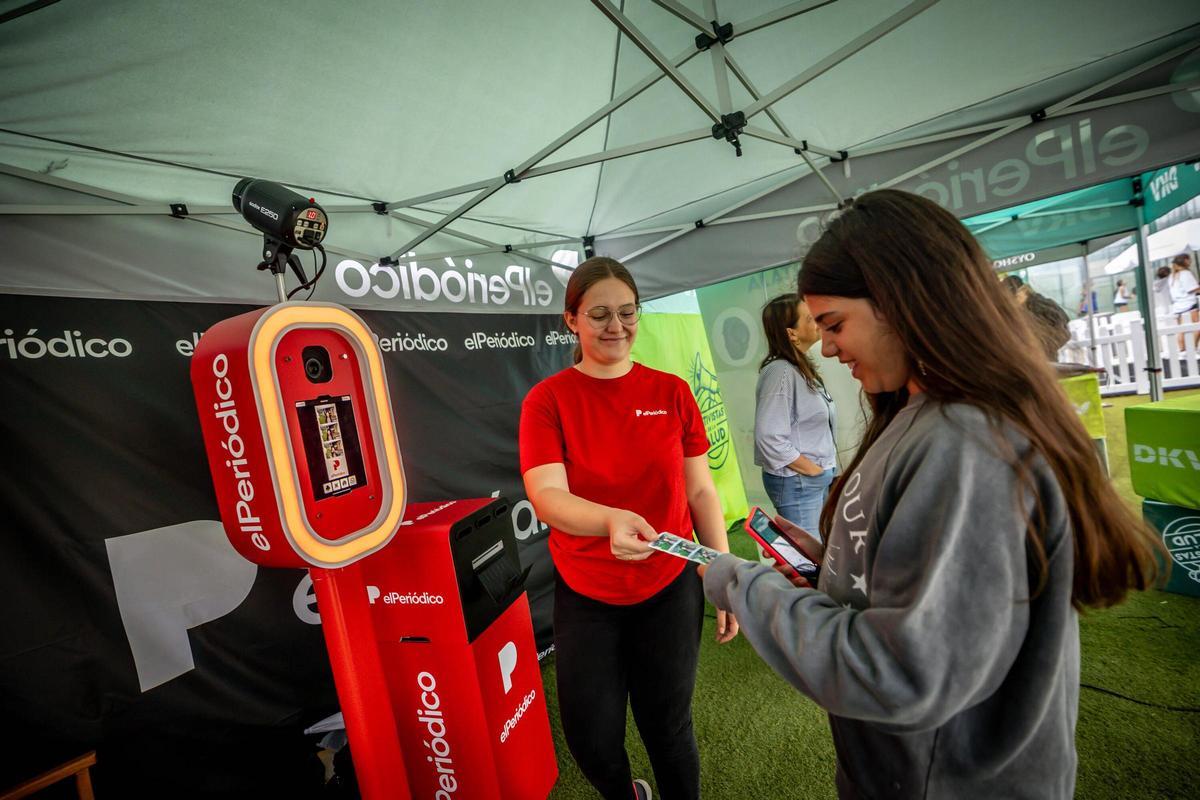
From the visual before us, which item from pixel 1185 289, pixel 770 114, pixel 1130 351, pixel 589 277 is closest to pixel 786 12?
pixel 770 114

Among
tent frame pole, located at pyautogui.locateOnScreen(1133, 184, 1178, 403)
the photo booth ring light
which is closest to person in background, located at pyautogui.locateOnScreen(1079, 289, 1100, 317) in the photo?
tent frame pole, located at pyautogui.locateOnScreen(1133, 184, 1178, 403)

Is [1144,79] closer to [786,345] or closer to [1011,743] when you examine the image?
[786,345]

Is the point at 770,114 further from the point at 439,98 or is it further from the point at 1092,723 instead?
the point at 1092,723

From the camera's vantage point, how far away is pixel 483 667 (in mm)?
1686

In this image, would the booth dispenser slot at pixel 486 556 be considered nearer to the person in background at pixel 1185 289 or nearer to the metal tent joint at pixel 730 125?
the metal tent joint at pixel 730 125

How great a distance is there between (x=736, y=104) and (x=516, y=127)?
1244 mm

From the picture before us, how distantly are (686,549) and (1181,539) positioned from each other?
3.48m

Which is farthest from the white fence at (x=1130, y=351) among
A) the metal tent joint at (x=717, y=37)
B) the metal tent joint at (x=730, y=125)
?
the metal tent joint at (x=717, y=37)

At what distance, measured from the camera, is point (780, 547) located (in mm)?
1086

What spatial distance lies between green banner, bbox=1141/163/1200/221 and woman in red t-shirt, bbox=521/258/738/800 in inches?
150

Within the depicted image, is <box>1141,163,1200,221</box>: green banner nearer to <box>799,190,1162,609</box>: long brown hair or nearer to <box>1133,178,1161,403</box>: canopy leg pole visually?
<box>1133,178,1161,403</box>: canopy leg pole

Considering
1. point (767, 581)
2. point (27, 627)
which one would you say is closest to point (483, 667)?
point (767, 581)

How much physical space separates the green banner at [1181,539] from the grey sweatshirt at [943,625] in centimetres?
306

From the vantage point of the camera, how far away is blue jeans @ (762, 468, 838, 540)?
2592 millimetres
